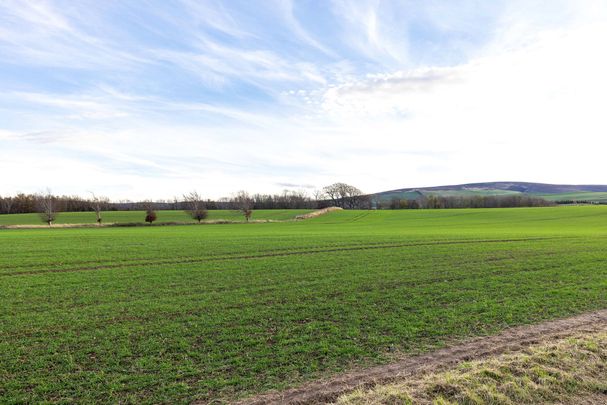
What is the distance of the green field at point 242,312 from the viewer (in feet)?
24.7

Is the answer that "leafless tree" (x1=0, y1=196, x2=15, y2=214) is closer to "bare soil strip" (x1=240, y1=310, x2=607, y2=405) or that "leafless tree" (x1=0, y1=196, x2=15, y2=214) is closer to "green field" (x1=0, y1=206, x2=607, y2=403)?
"green field" (x1=0, y1=206, x2=607, y2=403)

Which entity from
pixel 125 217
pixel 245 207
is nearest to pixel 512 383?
pixel 245 207

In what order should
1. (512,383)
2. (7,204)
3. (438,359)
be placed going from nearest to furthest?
(512,383) → (438,359) → (7,204)

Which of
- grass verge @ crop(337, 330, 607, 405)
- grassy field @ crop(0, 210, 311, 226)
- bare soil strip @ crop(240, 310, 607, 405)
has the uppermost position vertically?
grassy field @ crop(0, 210, 311, 226)

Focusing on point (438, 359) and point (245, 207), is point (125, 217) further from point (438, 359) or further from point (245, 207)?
point (438, 359)

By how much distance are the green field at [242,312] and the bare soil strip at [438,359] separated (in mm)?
359

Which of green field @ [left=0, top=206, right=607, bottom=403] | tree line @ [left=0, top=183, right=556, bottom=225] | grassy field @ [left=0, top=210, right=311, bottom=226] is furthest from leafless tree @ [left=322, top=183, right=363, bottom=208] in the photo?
green field @ [left=0, top=206, right=607, bottom=403]

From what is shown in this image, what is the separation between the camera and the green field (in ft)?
24.7

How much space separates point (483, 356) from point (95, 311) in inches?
439

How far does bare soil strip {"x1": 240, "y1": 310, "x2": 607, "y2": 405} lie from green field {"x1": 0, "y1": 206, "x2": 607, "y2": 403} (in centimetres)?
36

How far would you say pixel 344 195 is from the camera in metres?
147

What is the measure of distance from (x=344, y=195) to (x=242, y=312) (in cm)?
13642

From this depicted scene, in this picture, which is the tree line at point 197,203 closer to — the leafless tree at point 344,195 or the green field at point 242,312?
the leafless tree at point 344,195

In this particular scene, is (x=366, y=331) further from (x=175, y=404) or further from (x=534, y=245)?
(x=534, y=245)
